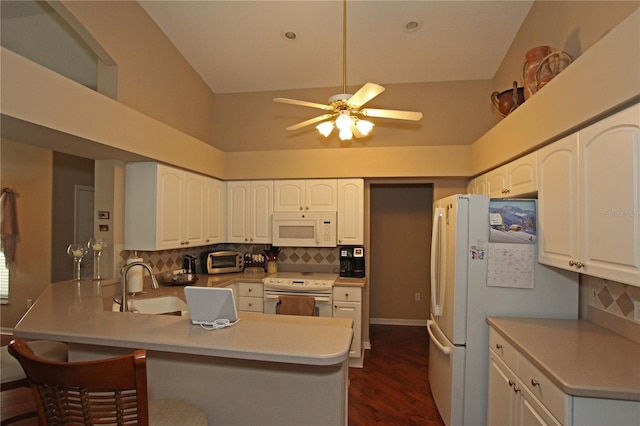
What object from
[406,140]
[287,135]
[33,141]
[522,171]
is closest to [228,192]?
[287,135]

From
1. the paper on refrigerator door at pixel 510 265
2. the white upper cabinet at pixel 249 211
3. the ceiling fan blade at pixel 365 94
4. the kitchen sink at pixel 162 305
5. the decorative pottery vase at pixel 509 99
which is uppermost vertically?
the decorative pottery vase at pixel 509 99

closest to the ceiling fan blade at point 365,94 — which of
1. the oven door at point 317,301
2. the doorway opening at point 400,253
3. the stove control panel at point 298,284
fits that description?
the stove control panel at point 298,284

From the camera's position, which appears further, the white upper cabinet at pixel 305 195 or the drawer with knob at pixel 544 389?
the white upper cabinet at pixel 305 195

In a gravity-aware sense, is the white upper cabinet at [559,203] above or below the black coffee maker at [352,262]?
above

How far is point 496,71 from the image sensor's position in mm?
3420

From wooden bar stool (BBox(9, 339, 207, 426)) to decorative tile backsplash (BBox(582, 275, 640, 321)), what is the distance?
2.36 metres

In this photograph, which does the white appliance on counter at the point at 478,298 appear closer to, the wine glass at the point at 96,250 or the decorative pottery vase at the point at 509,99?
the decorative pottery vase at the point at 509,99

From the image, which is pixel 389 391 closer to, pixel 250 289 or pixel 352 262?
pixel 352 262

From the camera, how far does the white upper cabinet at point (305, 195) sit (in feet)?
11.9

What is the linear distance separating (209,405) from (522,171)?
2488mm

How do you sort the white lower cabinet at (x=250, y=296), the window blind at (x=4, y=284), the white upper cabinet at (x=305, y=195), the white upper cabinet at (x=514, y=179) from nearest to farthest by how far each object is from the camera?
1. the white upper cabinet at (x=514, y=179)
2. the white lower cabinet at (x=250, y=296)
3. the white upper cabinet at (x=305, y=195)
4. the window blind at (x=4, y=284)

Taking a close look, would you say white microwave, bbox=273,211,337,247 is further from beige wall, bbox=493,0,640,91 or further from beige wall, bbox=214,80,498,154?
beige wall, bbox=493,0,640,91

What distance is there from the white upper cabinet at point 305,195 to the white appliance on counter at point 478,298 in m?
1.62

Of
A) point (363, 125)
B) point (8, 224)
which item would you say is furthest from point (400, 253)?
point (8, 224)
